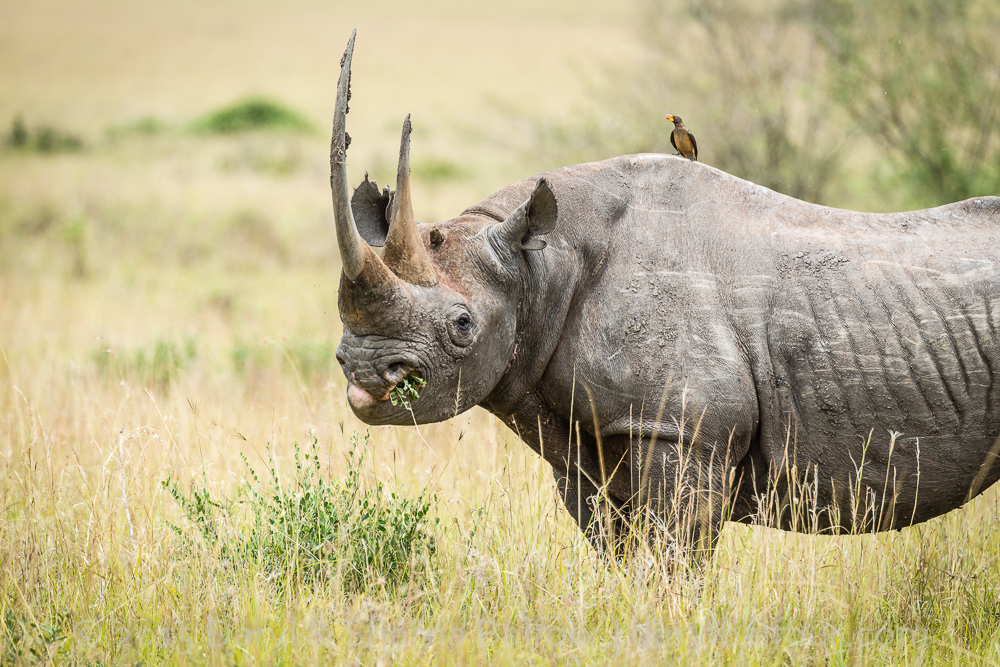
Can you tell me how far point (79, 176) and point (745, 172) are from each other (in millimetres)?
14438

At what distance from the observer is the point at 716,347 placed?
12.5 ft

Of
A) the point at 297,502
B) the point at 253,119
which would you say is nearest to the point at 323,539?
the point at 297,502

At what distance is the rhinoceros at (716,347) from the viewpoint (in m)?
3.76

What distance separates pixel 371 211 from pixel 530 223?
30.7 inches

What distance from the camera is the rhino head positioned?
11.8 ft

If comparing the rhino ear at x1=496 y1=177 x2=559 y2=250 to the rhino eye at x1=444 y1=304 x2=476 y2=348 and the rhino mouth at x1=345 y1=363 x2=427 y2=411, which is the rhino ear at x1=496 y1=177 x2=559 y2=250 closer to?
the rhino eye at x1=444 y1=304 x2=476 y2=348

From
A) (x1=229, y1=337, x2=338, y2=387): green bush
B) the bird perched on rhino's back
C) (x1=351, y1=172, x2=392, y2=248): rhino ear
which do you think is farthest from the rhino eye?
(x1=229, y1=337, x2=338, y2=387): green bush

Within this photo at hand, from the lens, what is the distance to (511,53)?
6550 centimetres

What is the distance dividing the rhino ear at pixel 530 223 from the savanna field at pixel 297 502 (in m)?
1.14

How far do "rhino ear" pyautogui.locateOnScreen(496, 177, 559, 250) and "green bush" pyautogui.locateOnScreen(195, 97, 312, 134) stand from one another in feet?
103

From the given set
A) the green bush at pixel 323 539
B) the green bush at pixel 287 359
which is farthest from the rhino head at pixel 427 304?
the green bush at pixel 287 359

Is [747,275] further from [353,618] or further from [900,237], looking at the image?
[353,618]

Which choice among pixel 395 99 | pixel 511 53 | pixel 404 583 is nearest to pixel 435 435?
pixel 404 583

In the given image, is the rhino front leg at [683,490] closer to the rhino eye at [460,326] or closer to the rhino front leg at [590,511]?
the rhino front leg at [590,511]
